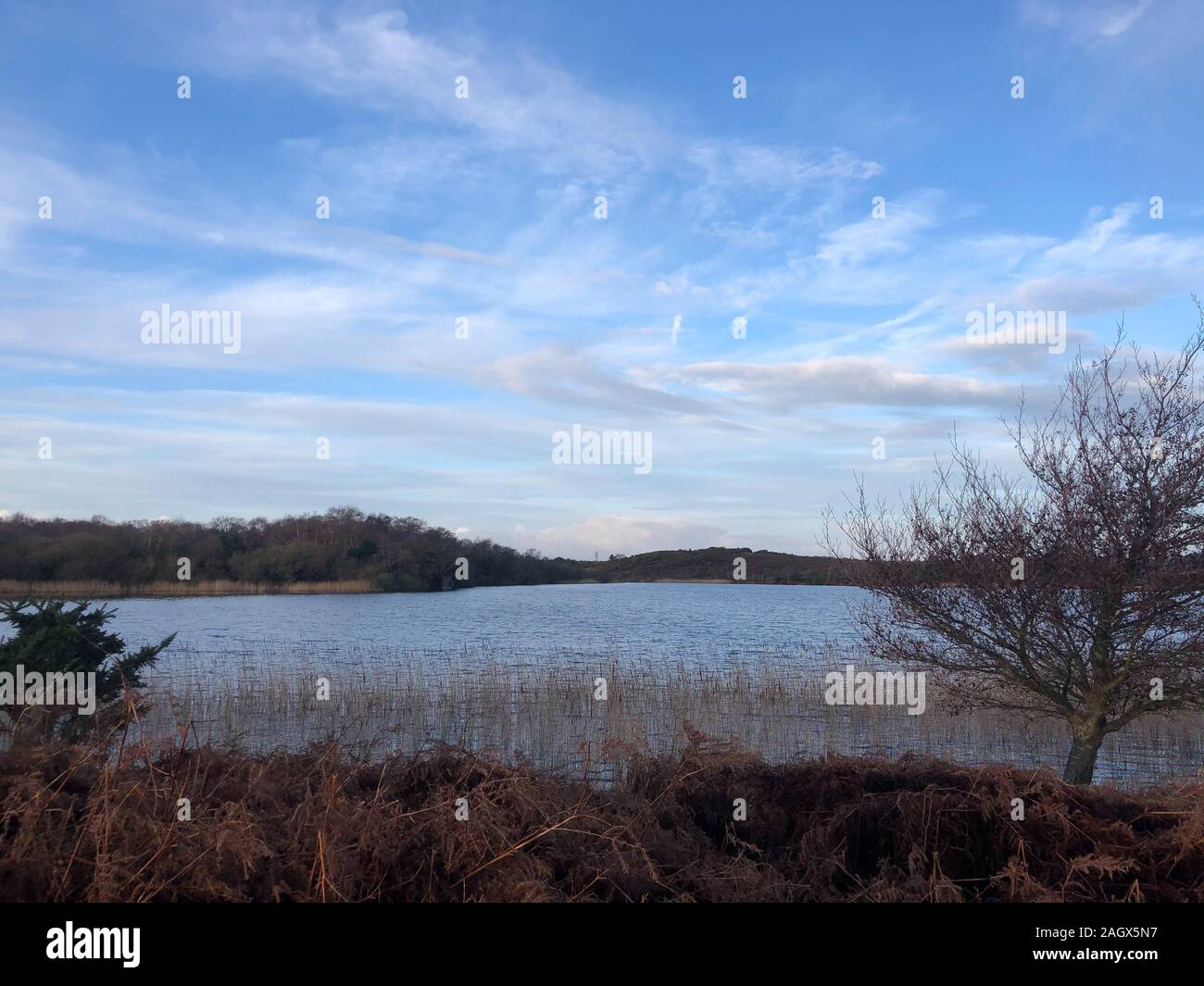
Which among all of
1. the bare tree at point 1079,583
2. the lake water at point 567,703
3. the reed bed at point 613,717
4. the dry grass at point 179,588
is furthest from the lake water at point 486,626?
the bare tree at point 1079,583

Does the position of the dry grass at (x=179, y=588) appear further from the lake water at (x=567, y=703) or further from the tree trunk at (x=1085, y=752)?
the tree trunk at (x=1085, y=752)

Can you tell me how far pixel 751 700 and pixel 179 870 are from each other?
1540 cm

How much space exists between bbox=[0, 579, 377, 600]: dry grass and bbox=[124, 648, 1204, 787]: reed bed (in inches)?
842

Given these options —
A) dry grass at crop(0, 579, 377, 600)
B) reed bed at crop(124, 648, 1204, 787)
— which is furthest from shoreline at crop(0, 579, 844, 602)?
reed bed at crop(124, 648, 1204, 787)

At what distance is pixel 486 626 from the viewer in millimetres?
36969

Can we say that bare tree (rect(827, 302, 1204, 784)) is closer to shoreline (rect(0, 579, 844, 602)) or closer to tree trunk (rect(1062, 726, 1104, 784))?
tree trunk (rect(1062, 726, 1104, 784))

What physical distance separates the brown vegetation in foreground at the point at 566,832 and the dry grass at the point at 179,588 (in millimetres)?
33980

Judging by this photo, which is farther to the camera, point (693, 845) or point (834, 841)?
point (834, 841)

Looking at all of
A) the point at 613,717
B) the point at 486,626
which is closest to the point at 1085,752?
the point at 613,717

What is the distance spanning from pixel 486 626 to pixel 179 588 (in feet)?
85.7

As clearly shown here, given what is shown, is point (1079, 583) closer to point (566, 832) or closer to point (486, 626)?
point (566, 832)

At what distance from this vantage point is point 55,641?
9656 mm
